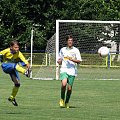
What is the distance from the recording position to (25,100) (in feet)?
58.2

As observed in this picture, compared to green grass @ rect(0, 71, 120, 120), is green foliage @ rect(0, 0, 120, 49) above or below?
above

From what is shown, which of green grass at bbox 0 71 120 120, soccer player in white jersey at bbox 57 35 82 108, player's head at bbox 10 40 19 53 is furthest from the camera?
soccer player in white jersey at bbox 57 35 82 108

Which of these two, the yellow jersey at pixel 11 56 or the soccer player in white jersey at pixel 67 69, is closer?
the yellow jersey at pixel 11 56

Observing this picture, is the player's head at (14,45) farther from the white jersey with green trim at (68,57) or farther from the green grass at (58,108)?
the white jersey with green trim at (68,57)

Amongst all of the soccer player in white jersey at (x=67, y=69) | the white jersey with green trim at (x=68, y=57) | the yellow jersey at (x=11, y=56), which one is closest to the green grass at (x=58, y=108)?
the soccer player in white jersey at (x=67, y=69)

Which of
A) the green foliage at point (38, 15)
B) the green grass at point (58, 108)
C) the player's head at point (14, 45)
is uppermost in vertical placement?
the green foliage at point (38, 15)

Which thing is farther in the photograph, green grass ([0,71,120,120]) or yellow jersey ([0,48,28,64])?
yellow jersey ([0,48,28,64])

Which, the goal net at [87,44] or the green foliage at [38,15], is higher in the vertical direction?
the green foliage at [38,15]

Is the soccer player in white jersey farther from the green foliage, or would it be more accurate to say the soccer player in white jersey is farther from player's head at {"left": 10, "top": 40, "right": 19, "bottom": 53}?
the green foliage

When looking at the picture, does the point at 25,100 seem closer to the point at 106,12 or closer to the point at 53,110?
the point at 53,110

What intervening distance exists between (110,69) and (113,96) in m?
16.8

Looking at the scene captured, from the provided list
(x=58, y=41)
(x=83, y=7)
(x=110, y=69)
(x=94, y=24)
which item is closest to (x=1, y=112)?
(x=58, y=41)

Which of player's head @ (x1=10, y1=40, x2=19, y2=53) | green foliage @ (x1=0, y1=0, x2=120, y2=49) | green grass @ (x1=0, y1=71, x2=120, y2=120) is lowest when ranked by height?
green grass @ (x1=0, y1=71, x2=120, y2=120)

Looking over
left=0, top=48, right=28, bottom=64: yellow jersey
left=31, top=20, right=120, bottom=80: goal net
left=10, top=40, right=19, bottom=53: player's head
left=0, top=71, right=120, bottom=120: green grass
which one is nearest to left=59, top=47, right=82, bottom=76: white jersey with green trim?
left=0, top=71, right=120, bottom=120: green grass
